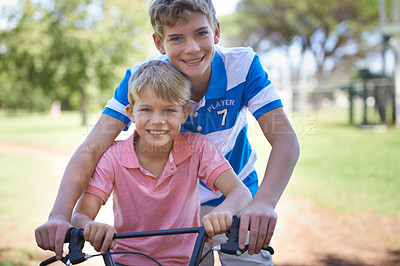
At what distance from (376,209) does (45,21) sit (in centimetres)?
2016

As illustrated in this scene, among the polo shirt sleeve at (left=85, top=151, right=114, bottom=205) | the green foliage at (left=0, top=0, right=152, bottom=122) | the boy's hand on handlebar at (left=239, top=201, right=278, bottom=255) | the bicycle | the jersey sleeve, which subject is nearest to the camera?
the bicycle

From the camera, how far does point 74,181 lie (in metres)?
1.71

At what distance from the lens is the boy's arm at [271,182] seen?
146 cm

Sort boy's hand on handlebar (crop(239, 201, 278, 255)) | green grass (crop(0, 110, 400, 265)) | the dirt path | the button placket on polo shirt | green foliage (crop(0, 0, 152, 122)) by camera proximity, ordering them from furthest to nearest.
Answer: green foliage (crop(0, 0, 152, 122))
green grass (crop(0, 110, 400, 265))
the dirt path
the button placket on polo shirt
boy's hand on handlebar (crop(239, 201, 278, 255))

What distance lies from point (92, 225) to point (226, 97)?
1.03 metres

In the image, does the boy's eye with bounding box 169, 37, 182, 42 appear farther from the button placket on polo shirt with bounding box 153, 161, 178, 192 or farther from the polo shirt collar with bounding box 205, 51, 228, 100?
the button placket on polo shirt with bounding box 153, 161, 178, 192

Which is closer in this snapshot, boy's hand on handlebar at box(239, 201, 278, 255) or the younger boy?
boy's hand on handlebar at box(239, 201, 278, 255)

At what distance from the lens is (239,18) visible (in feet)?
122

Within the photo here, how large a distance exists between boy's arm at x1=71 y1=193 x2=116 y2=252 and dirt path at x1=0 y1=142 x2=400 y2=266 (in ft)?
9.48

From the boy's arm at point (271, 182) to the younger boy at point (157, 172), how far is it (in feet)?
0.45

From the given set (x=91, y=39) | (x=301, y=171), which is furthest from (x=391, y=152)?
(x=91, y=39)

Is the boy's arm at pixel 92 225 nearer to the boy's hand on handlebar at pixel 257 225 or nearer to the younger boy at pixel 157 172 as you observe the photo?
the younger boy at pixel 157 172

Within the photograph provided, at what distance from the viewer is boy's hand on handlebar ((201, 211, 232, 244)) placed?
4.65 feet

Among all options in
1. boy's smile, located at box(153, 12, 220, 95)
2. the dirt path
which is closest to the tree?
the dirt path
